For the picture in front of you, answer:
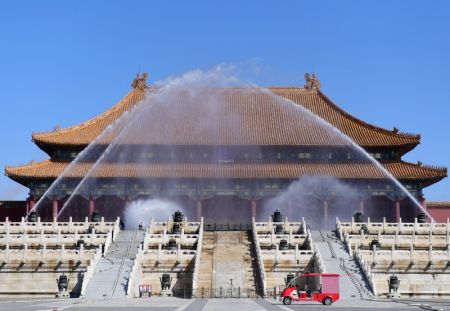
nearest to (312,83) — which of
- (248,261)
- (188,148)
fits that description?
(188,148)

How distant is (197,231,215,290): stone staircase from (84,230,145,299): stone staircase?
4376 mm

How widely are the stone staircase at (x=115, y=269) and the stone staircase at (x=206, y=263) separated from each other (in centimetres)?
438

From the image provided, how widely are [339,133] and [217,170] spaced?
1429 centimetres

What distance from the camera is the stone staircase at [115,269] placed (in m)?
46.0

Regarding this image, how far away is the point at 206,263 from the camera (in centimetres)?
5206

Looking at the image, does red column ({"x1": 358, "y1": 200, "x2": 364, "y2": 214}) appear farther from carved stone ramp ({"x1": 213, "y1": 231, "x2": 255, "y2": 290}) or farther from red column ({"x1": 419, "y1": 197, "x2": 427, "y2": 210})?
carved stone ramp ({"x1": 213, "y1": 231, "x2": 255, "y2": 290})

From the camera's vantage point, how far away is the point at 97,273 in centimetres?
4912

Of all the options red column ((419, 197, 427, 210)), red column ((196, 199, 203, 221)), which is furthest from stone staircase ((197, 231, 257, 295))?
red column ((419, 197, 427, 210))

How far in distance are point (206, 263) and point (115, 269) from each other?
592 centimetres

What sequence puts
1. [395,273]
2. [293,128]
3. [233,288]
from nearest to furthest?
[233,288] < [395,273] < [293,128]

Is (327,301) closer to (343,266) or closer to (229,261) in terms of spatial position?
(343,266)

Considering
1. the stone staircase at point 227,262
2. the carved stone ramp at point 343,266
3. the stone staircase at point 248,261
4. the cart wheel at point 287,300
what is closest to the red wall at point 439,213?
the carved stone ramp at point 343,266

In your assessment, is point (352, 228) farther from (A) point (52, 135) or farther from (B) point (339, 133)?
(A) point (52, 135)

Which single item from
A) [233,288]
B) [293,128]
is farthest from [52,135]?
[233,288]
